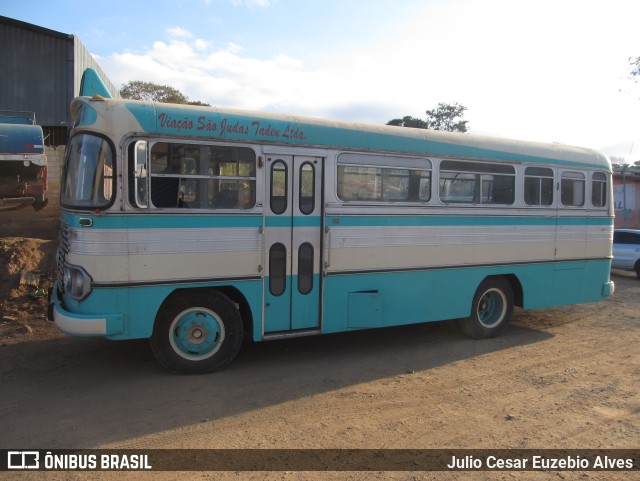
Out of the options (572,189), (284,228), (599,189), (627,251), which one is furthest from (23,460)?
(627,251)

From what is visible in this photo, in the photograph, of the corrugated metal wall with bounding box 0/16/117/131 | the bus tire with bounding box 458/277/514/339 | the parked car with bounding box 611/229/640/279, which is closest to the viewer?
the bus tire with bounding box 458/277/514/339

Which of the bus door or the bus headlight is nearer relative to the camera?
the bus headlight

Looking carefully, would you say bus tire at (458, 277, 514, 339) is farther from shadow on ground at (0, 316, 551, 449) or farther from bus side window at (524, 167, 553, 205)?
bus side window at (524, 167, 553, 205)

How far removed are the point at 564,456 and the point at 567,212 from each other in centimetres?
490

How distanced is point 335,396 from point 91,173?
3.38m

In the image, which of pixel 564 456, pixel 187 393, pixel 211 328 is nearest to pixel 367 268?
pixel 211 328

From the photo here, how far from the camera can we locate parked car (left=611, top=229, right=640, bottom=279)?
46.7 feet

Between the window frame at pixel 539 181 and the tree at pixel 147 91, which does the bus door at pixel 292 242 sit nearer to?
the window frame at pixel 539 181

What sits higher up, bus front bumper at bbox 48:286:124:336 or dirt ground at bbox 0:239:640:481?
bus front bumper at bbox 48:286:124:336

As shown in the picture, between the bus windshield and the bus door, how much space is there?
1.67 m

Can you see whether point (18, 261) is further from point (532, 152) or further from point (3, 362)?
point (532, 152)

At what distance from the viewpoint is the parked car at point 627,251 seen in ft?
46.7

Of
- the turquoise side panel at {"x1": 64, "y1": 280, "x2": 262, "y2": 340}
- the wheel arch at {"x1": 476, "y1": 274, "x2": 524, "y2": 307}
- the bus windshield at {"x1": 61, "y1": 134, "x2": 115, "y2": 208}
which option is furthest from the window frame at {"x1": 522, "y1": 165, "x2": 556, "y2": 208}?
the bus windshield at {"x1": 61, "y1": 134, "x2": 115, "y2": 208}

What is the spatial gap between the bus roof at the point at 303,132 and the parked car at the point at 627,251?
855 cm
